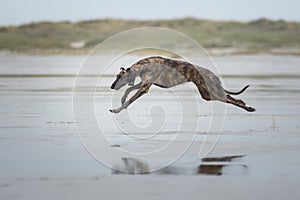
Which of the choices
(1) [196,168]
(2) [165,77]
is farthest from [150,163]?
(2) [165,77]

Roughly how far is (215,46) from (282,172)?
64360 millimetres

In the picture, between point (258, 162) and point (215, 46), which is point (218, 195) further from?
point (215, 46)

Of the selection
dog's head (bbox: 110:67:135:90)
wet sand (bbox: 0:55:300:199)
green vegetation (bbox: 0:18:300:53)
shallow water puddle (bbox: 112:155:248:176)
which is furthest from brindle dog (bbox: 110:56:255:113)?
green vegetation (bbox: 0:18:300:53)

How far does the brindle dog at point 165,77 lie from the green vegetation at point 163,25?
5513 cm

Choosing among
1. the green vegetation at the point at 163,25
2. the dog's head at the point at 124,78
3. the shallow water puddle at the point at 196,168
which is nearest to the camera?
the shallow water puddle at the point at 196,168

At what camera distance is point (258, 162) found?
11664mm

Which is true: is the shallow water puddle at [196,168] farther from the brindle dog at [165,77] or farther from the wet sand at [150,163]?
the brindle dog at [165,77]

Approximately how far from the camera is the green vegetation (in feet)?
256

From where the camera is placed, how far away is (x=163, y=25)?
4259 inches

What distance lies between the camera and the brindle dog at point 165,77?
14.6 metres

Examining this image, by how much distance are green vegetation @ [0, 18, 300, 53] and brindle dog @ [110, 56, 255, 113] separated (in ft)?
181

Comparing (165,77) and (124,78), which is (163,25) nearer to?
(165,77)

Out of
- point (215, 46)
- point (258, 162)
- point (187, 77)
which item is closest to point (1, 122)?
point (187, 77)

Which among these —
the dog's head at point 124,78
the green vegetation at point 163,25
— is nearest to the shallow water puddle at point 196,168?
the dog's head at point 124,78
